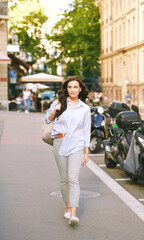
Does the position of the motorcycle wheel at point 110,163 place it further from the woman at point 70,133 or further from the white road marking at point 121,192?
the woman at point 70,133

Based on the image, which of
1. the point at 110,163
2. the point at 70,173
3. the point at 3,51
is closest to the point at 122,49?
the point at 3,51

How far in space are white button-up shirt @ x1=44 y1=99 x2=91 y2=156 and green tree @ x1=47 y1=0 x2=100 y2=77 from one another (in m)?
45.9

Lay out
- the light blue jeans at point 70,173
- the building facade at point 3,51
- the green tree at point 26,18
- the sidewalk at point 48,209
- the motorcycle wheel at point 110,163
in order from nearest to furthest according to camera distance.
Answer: the sidewalk at point 48,209, the light blue jeans at point 70,173, the motorcycle wheel at point 110,163, the building facade at point 3,51, the green tree at point 26,18

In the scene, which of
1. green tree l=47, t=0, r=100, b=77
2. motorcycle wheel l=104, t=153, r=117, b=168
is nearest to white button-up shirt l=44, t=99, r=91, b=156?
motorcycle wheel l=104, t=153, r=117, b=168

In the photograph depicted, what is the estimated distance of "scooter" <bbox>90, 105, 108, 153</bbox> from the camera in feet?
43.1

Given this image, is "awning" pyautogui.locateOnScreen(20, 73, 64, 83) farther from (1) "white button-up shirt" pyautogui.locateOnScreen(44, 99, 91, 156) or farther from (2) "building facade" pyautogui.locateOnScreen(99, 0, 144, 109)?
(1) "white button-up shirt" pyautogui.locateOnScreen(44, 99, 91, 156)

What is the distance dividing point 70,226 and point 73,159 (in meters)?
0.70

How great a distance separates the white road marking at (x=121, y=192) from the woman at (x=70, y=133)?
3.15 feet

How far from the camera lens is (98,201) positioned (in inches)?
283

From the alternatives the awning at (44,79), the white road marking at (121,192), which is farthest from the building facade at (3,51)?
the white road marking at (121,192)

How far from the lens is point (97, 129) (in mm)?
13445

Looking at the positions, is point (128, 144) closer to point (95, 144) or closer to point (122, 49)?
point (95, 144)

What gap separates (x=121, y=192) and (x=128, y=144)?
1292 mm

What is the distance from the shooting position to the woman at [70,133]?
581 cm
